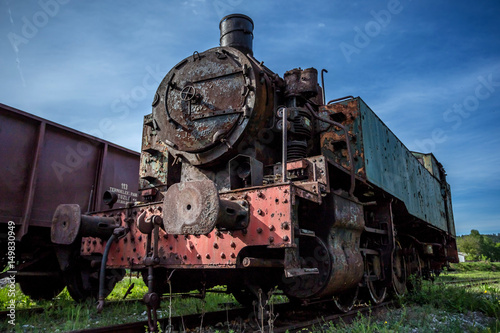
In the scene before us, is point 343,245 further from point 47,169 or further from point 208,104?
point 47,169

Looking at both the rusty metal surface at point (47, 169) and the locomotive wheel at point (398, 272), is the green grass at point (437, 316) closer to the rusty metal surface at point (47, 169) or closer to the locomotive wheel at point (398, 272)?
the locomotive wheel at point (398, 272)

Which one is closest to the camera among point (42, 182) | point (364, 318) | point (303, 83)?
point (364, 318)

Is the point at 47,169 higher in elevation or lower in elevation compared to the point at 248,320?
higher

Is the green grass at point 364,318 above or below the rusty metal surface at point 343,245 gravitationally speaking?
below

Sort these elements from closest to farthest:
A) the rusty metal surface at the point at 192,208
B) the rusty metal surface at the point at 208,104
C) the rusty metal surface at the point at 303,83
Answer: the rusty metal surface at the point at 192,208
the rusty metal surface at the point at 208,104
the rusty metal surface at the point at 303,83

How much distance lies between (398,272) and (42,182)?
5.73 m

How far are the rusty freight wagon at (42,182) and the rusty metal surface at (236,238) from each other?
1.18m

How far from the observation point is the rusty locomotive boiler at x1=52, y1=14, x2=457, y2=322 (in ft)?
10.3

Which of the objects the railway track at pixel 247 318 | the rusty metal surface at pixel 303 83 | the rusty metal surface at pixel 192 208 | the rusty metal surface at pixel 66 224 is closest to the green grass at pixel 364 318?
the railway track at pixel 247 318

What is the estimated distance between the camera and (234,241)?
317 cm

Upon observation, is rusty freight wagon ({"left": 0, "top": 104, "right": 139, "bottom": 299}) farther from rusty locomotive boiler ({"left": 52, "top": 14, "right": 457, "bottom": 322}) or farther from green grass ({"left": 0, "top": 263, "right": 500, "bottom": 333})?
rusty locomotive boiler ({"left": 52, "top": 14, "right": 457, "bottom": 322})

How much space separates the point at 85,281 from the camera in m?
5.82

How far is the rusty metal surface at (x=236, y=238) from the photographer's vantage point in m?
3.01

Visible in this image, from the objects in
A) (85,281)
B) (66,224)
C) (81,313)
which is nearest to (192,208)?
(66,224)
